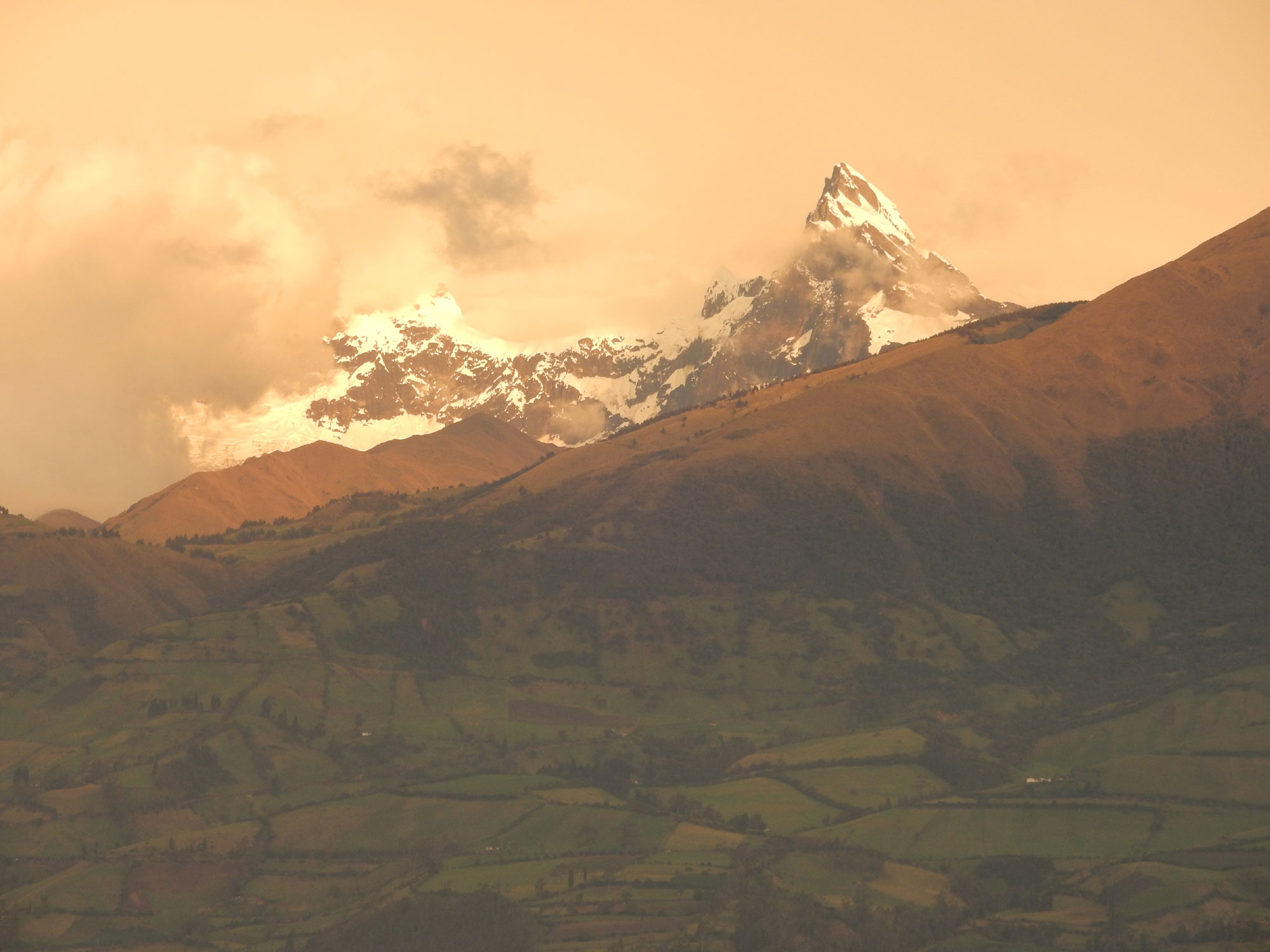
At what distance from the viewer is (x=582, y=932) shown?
195625 mm

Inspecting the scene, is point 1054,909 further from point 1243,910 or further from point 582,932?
point 582,932

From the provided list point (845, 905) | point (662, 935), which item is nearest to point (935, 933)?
point (845, 905)

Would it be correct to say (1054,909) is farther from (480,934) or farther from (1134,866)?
(480,934)

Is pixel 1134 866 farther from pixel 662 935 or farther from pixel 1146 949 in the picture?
pixel 662 935

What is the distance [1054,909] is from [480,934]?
53.9m

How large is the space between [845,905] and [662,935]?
18.1 metres

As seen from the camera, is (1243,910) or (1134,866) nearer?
(1243,910)

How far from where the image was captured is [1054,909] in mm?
192750

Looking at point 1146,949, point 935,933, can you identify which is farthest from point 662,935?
point 1146,949

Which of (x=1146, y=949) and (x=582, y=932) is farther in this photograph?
(x=582, y=932)

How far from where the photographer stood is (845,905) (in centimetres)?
19662

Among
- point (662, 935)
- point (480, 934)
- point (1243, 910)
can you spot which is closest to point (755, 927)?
point (662, 935)

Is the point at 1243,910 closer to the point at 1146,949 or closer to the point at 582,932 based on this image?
the point at 1146,949

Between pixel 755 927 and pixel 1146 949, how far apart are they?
34.9 meters
